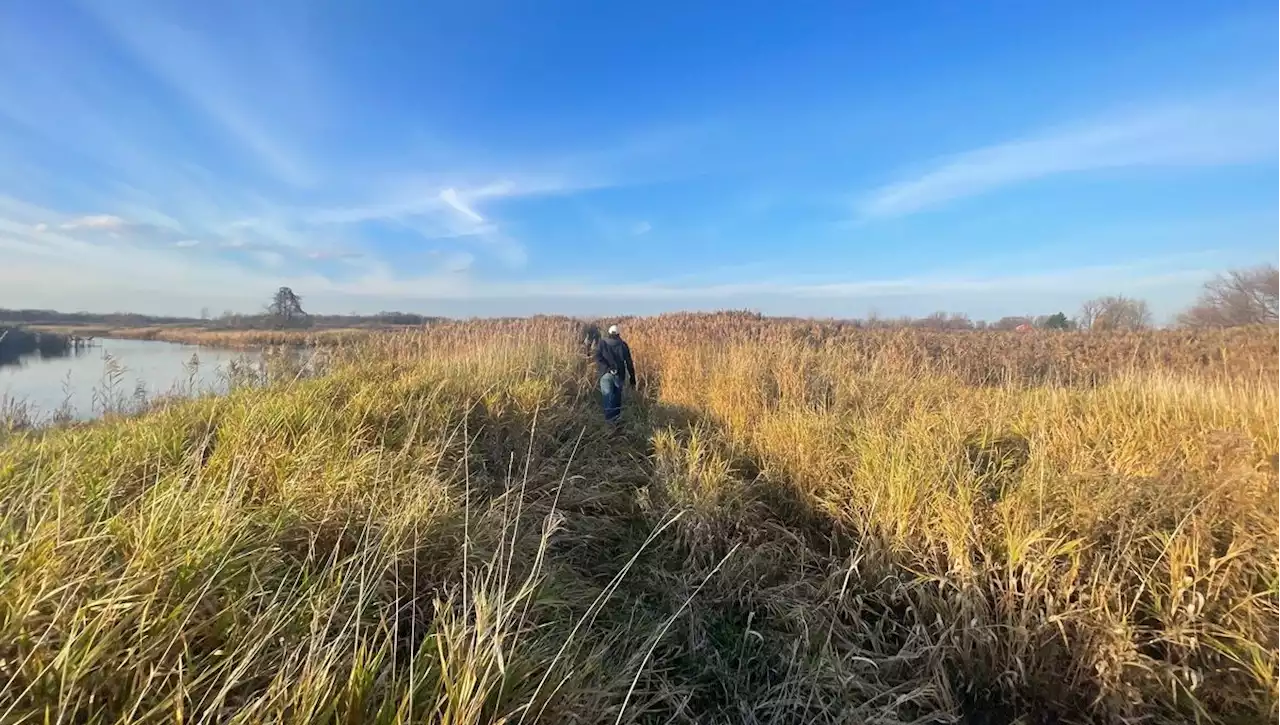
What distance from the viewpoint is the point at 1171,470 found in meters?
3.22

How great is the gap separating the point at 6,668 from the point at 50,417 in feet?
16.1

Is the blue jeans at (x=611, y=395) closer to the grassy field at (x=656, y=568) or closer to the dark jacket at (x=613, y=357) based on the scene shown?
the dark jacket at (x=613, y=357)

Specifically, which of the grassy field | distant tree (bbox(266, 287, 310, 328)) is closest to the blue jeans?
the grassy field

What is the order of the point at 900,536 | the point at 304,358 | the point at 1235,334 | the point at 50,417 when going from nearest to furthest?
the point at 900,536 → the point at 50,417 → the point at 304,358 → the point at 1235,334

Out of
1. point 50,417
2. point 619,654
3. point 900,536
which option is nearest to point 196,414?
point 50,417

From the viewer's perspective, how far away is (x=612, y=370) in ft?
22.8

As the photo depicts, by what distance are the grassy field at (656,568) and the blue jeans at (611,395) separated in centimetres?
186

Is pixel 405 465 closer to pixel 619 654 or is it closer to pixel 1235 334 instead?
pixel 619 654

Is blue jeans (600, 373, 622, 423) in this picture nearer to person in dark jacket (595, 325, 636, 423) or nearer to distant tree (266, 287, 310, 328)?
person in dark jacket (595, 325, 636, 423)

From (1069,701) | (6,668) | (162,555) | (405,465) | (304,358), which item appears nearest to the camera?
(6,668)

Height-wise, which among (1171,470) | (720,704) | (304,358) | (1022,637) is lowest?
(720,704)

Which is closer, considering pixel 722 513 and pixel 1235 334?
pixel 722 513

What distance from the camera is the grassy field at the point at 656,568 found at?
57.9 inches

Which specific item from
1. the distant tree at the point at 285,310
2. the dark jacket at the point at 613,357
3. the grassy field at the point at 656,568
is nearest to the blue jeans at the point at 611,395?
the dark jacket at the point at 613,357
